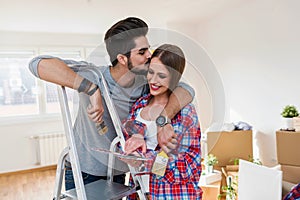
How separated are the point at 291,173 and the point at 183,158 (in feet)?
5.96

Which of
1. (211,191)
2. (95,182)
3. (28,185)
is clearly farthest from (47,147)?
(95,182)

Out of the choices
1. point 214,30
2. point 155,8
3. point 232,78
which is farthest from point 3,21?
point 232,78

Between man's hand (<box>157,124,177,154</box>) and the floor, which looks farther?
the floor

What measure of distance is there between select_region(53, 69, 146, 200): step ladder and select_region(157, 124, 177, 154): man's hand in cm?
13

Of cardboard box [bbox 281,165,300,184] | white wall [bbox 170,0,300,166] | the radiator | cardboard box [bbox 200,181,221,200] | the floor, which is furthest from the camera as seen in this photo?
the radiator

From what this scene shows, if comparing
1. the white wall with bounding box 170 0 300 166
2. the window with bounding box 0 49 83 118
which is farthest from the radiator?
the white wall with bounding box 170 0 300 166

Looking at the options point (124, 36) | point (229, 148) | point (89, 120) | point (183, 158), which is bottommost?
point (229, 148)

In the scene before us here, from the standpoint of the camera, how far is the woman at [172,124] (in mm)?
669

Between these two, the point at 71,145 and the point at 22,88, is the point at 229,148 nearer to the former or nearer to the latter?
the point at 71,145

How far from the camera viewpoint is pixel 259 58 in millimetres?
3084

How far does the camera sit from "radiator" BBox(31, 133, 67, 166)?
13.7 feet

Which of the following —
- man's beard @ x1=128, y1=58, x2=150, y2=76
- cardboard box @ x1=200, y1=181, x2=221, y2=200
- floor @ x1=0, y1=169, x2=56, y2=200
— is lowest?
floor @ x1=0, y1=169, x2=56, y2=200

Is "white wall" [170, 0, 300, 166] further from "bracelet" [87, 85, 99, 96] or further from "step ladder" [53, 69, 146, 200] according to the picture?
"bracelet" [87, 85, 99, 96]

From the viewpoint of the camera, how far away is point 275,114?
2.96m
